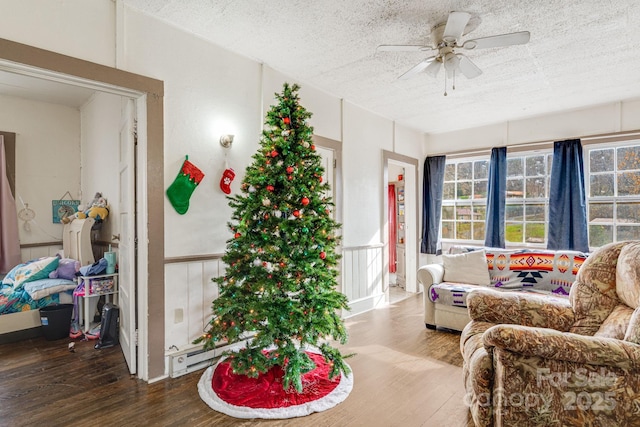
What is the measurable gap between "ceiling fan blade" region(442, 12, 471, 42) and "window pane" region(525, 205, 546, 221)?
3283 mm

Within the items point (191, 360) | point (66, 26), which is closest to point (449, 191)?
point (191, 360)

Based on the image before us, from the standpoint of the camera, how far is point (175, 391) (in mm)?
2385

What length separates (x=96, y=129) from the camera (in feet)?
13.5

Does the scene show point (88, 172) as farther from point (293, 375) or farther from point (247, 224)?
point (293, 375)

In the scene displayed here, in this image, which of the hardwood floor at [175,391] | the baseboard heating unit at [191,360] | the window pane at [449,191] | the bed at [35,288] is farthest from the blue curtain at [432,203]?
the bed at [35,288]

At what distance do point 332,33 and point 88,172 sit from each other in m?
3.64

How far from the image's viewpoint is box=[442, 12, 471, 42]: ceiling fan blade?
85.5 inches

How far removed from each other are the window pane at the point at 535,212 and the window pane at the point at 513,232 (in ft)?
0.56

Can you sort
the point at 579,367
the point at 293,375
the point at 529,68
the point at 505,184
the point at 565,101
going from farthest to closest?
the point at 505,184 → the point at 565,101 → the point at 529,68 → the point at 293,375 → the point at 579,367

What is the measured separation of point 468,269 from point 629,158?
8.03 feet

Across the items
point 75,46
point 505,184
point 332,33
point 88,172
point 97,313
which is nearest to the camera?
point 75,46

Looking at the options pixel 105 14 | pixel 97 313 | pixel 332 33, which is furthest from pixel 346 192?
pixel 97 313

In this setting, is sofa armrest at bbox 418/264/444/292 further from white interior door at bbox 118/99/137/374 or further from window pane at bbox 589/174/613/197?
white interior door at bbox 118/99/137/374

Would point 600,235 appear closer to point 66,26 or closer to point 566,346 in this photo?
point 566,346
